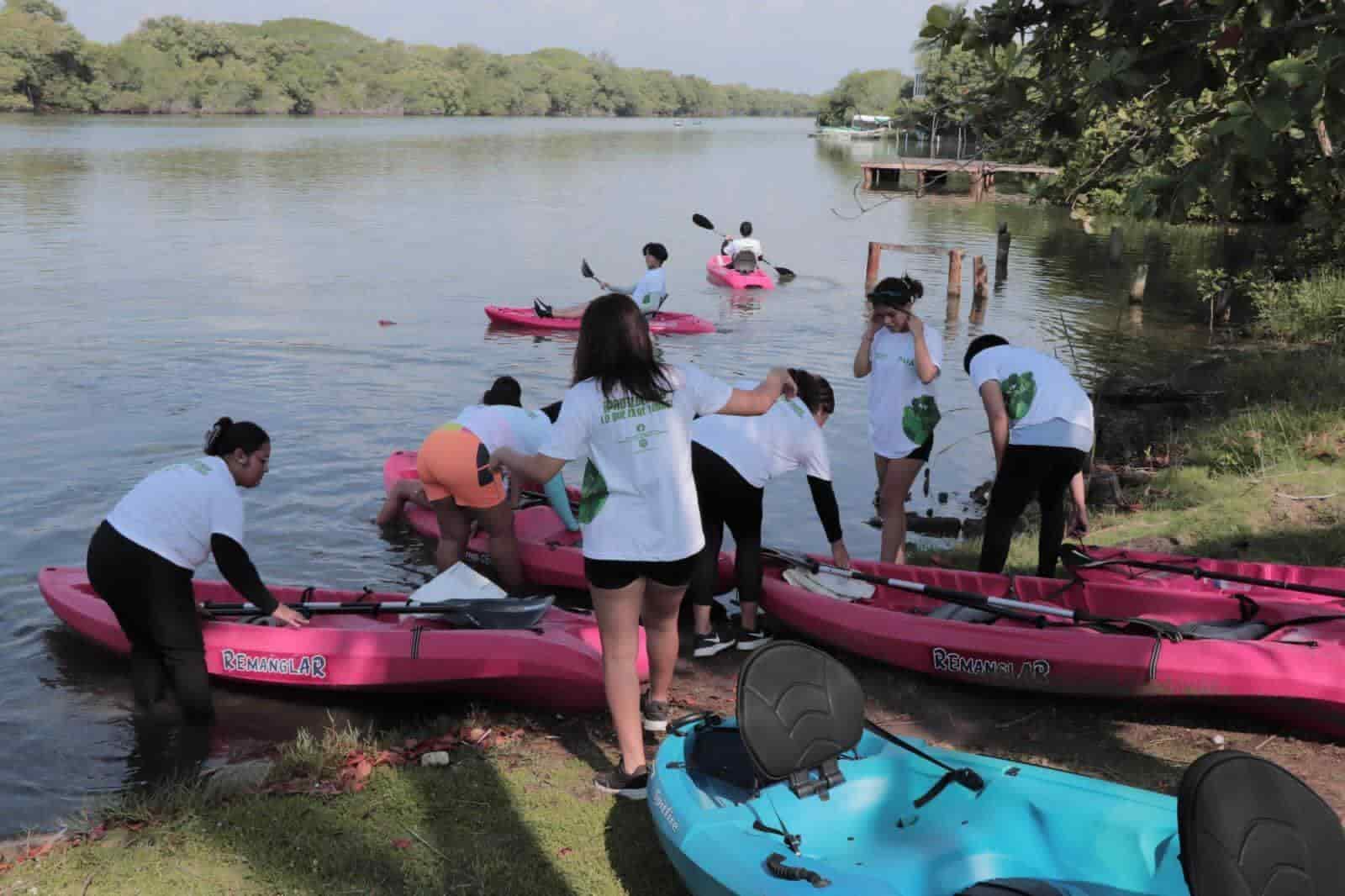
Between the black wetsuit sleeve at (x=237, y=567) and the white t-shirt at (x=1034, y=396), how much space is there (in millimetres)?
4100

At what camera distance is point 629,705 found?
5.06m

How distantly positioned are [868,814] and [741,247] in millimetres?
21038

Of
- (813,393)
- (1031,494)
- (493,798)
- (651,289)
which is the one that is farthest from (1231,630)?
(651,289)

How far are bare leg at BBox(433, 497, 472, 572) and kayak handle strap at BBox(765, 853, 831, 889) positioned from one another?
182 inches

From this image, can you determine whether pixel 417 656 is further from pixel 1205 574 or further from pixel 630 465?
pixel 1205 574

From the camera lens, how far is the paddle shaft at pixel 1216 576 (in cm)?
667

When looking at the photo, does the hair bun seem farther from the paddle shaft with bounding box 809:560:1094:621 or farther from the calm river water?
the paddle shaft with bounding box 809:560:1094:621

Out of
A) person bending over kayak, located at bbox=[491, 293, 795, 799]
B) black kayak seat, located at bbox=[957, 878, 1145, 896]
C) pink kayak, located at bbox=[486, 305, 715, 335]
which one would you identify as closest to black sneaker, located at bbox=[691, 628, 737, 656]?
person bending over kayak, located at bbox=[491, 293, 795, 799]

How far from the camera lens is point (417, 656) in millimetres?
6715

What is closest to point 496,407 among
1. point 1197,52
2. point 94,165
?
point 1197,52

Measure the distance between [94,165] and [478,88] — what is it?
360 feet

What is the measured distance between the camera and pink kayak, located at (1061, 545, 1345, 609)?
694cm

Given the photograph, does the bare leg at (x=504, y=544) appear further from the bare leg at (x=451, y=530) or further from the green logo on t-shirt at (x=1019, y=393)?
the green logo on t-shirt at (x=1019, y=393)

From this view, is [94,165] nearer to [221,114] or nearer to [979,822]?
[979,822]
